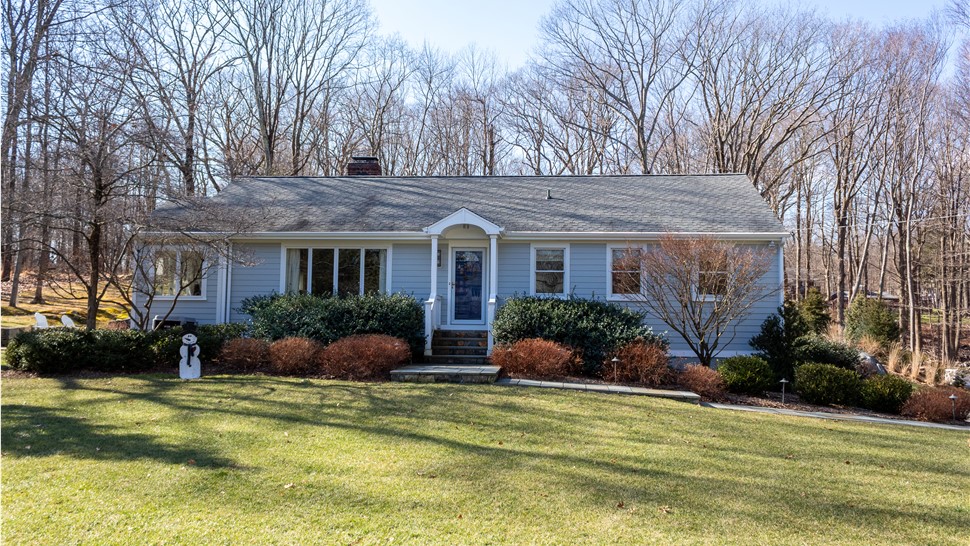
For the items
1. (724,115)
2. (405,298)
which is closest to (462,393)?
(405,298)

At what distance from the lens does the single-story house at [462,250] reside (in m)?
13.0

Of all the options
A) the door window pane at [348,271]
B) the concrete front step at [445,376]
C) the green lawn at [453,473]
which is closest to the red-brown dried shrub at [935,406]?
the green lawn at [453,473]

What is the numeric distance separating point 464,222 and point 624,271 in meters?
3.77

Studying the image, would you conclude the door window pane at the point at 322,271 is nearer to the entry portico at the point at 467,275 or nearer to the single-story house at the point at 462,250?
the single-story house at the point at 462,250

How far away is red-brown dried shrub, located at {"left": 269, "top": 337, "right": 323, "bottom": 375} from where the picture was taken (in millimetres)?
10445

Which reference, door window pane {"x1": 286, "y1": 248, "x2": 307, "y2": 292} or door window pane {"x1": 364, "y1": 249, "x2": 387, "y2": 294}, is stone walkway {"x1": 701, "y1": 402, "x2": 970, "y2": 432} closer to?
door window pane {"x1": 364, "y1": 249, "x2": 387, "y2": 294}

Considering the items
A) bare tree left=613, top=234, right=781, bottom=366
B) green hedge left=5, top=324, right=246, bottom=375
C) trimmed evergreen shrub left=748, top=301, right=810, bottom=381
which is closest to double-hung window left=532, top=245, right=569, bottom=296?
bare tree left=613, top=234, right=781, bottom=366

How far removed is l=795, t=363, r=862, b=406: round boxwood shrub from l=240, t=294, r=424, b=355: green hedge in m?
7.43

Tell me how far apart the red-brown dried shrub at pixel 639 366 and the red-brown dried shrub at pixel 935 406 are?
155 inches

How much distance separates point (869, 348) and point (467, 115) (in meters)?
21.9

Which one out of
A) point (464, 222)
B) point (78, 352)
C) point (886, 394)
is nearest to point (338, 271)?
point (464, 222)

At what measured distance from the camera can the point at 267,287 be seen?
13.9 metres

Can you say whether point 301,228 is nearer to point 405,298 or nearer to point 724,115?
point 405,298

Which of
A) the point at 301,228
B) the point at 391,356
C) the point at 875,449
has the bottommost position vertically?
the point at 875,449
